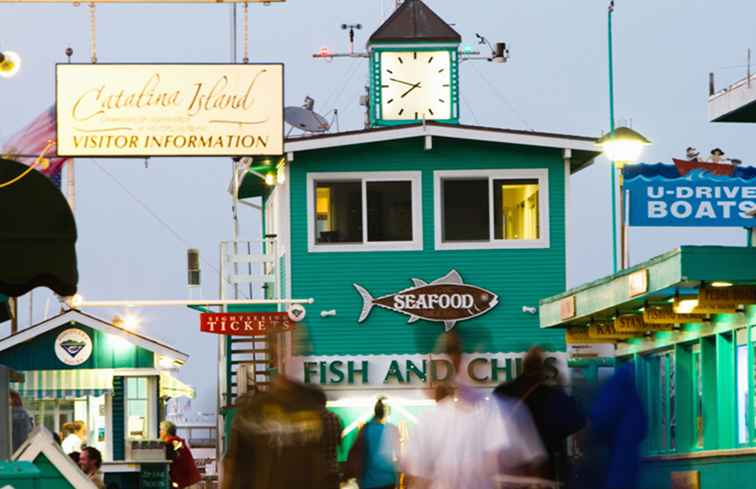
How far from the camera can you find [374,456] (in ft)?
66.5

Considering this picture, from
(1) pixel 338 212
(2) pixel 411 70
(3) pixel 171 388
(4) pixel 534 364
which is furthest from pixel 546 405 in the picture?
(3) pixel 171 388

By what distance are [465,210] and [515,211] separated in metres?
0.97

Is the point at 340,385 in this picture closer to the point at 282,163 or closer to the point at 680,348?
the point at 282,163

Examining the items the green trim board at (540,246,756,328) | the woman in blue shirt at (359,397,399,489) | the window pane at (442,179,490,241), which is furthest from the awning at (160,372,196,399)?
the woman in blue shirt at (359,397,399,489)

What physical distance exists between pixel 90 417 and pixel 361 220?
793 centimetres

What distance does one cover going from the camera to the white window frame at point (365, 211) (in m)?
39.0

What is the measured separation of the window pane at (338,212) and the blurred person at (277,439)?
25875 mm

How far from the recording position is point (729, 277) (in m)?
22.1

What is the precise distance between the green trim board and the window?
1599 cm

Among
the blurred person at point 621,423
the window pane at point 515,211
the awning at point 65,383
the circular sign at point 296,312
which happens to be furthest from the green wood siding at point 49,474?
the awning at point 65,383

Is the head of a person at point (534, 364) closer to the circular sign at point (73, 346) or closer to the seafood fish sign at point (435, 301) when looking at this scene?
the seafood fish sign at point (435, 301)

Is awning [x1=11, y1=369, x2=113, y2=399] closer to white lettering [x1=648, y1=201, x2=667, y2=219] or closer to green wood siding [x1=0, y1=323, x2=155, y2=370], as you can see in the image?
green wood siding [x1=0, y1=323, x2=155, y2=370]

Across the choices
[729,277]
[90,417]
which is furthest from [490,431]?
[90,417]

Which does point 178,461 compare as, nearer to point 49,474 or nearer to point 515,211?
point 515,211
